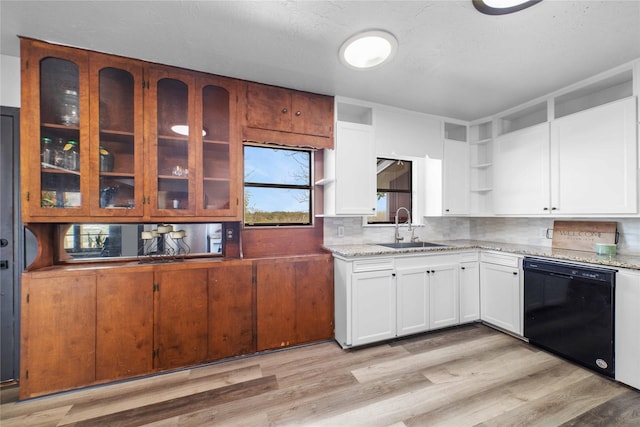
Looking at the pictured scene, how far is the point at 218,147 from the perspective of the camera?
7.39 feet

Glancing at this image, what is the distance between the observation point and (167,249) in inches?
89.8

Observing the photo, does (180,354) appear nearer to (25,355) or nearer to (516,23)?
(25,355)

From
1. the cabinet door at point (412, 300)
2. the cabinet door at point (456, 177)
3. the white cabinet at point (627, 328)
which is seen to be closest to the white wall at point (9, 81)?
the cabinet door at point (412, 300)

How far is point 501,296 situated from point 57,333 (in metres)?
3.94

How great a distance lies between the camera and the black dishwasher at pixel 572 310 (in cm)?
195

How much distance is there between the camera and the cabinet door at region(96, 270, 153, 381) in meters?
1.90

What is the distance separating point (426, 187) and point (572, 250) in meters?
1.59

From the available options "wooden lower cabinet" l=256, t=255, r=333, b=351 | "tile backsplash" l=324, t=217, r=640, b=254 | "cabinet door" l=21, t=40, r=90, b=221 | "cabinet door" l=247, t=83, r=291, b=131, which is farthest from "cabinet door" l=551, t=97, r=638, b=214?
"cabinet door" l=21, t=40, r=90, b=221

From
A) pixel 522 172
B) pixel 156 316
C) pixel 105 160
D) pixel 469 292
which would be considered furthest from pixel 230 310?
pixel 522 172

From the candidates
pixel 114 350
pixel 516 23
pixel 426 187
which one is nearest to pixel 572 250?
pixel 426 187

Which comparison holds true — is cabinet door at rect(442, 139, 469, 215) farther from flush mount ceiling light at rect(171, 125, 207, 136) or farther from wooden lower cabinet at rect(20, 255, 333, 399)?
flush mount ceiling light at rect(171, 125, 207, 136)

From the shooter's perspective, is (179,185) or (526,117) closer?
(179,185)

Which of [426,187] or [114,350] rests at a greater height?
[426,187]

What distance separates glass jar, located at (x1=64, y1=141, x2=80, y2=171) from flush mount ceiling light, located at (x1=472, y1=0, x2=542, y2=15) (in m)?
2.85
